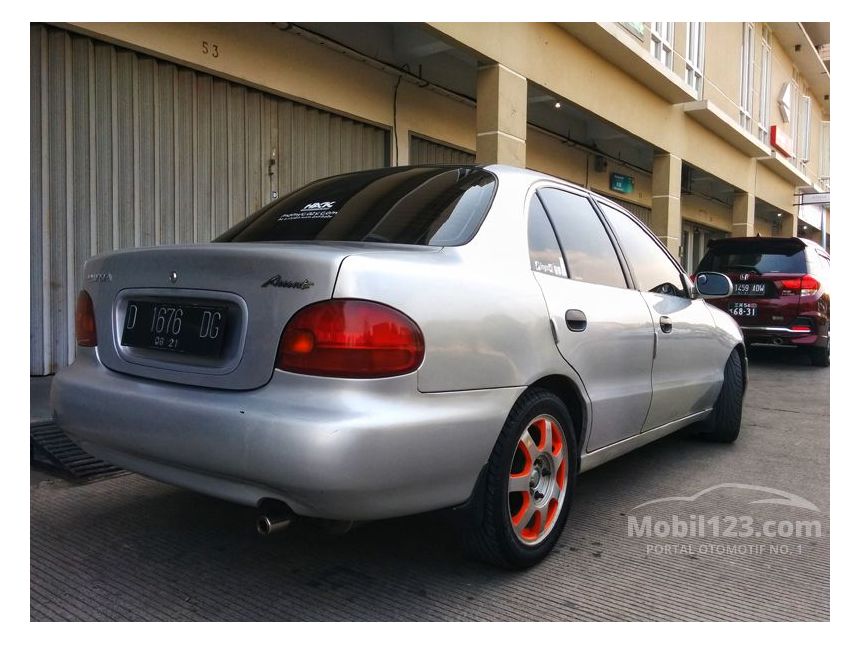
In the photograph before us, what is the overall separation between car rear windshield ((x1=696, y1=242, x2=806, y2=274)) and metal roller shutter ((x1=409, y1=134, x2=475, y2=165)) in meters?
3.38

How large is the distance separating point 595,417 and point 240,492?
1543 millimetres

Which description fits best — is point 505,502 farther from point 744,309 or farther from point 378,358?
point 744,309

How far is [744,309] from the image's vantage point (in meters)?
8.57

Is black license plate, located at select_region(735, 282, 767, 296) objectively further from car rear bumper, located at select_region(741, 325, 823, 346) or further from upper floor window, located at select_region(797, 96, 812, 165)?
upper floor window, located at select_region(797, 96, 812, 165)

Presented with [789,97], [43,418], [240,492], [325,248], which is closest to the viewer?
[240,492]

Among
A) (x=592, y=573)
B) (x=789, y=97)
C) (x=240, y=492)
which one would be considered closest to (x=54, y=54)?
(x=240, y=492)

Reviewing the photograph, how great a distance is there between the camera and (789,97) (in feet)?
72.5

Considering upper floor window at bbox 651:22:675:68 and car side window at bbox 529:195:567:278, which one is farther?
upper floor window at bbox 651:22:675:68

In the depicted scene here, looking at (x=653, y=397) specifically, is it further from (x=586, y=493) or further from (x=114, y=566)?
(x=114, y=566)

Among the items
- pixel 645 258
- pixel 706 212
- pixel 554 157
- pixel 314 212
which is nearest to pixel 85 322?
pixel 314 212

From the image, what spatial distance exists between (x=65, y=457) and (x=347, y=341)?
8.43 feet

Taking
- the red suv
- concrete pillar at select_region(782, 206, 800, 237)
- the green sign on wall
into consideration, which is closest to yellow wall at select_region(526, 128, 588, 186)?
Answer: the green sign on wall

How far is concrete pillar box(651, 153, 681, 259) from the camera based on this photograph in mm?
12578

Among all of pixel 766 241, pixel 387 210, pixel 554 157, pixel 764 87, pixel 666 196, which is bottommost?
pixel 387 210
